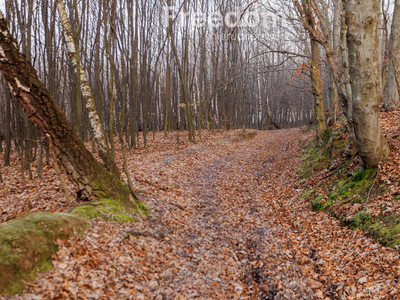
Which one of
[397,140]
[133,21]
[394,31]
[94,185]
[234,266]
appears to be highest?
[133,21]

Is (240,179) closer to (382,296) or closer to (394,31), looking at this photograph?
(382,296)

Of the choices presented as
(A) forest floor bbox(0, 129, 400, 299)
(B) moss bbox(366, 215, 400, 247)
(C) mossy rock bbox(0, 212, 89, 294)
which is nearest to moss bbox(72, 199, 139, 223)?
(A) forest floor bbox(0, 129, 400, 299)

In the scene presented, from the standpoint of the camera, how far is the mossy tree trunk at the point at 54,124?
4.17 m

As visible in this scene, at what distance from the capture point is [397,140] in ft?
22.1

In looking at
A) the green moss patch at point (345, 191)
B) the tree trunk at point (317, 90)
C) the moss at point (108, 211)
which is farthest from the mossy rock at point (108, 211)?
the tree trunk at point (317, 90)


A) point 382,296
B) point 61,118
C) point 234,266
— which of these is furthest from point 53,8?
point 382,296

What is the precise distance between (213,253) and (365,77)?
4.76 meters

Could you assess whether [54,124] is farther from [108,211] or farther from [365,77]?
[365,77]

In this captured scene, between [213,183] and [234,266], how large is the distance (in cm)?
536

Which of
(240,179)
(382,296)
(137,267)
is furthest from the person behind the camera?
(240,179)

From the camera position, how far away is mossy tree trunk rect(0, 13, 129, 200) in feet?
13.7

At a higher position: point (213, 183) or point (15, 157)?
point (15, 157)

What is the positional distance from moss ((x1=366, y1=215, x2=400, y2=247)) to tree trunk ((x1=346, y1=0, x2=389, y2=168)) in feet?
5.98

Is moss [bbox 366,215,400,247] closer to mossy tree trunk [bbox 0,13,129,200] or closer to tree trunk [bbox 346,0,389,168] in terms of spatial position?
tree trunk [bbox 346,0,389,168]
